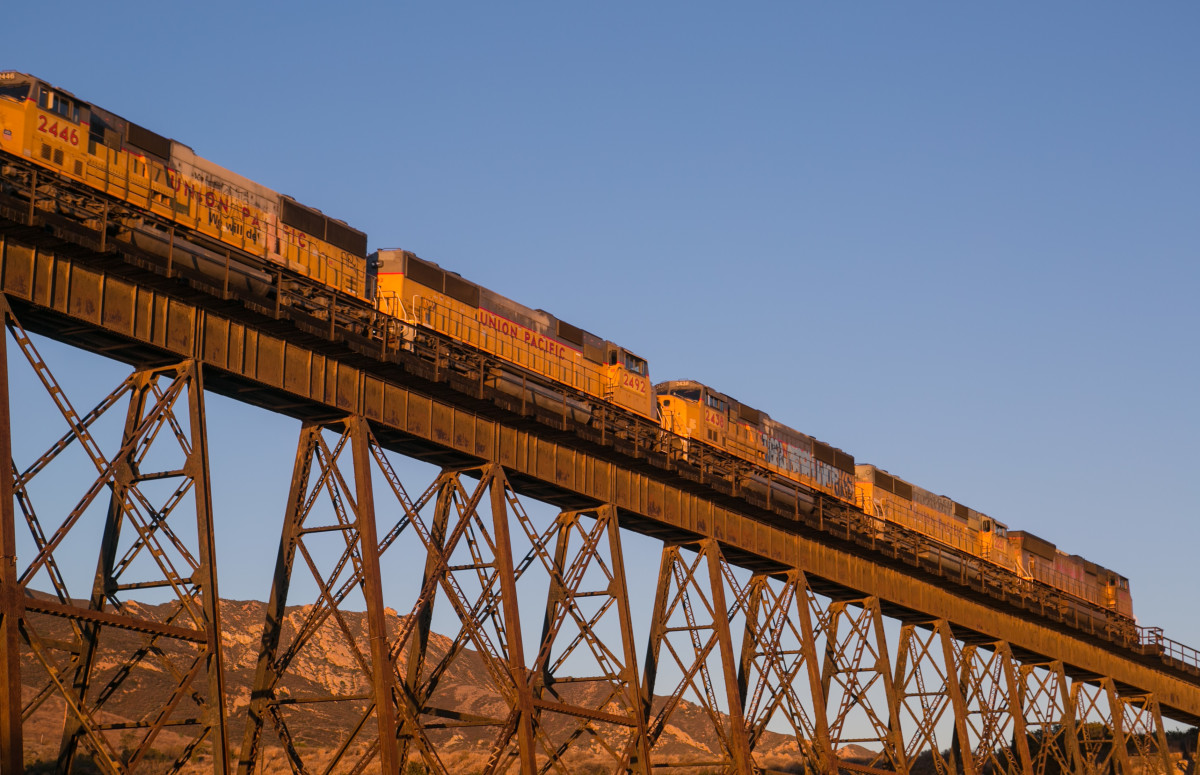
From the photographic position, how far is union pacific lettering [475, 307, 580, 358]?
1383 inches

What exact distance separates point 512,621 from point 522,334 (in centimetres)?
946

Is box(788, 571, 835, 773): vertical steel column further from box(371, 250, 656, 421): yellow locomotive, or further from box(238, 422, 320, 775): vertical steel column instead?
box(238, 422, 320, 775): vertical steel column

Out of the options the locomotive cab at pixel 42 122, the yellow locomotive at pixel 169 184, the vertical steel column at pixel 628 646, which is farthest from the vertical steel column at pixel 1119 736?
the locomotive cab at pixel 42 122

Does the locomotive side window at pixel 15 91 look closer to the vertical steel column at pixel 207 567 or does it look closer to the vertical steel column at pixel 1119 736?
the vertical steel column at pixel 207 567

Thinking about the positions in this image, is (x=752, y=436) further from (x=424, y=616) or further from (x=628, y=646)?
(x=424, y=616)

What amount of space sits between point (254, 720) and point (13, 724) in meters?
6.52

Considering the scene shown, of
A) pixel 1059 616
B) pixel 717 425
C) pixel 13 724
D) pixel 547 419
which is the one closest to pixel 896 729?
pixel 717 425

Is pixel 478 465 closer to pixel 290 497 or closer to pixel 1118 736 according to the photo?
pixel 290 497

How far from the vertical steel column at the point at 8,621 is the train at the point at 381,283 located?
4.52 metres

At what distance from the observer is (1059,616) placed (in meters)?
54.2

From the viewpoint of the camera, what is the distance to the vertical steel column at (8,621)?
19.4 m

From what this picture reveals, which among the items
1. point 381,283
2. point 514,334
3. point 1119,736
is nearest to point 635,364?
point 514,334

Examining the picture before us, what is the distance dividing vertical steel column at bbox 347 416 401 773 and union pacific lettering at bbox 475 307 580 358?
8.37 metres

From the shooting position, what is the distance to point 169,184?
89.4ft
